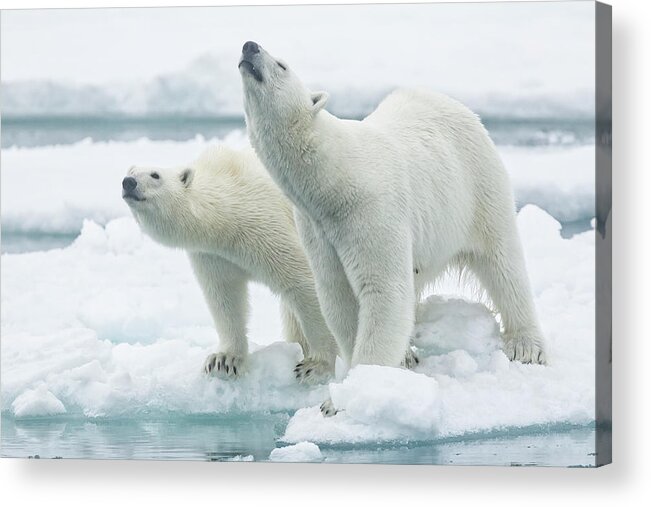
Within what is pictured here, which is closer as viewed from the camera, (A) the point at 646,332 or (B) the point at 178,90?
A: (A) the point at 646,332

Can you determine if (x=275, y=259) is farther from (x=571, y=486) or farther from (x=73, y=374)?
(x=571, y=486)

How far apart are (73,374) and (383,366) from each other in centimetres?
166

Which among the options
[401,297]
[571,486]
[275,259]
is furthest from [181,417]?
[571,486]

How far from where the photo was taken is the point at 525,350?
6.24m

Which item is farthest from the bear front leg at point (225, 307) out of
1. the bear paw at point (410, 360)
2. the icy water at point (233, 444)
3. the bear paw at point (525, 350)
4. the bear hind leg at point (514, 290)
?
the bear paw at point (525, 350)

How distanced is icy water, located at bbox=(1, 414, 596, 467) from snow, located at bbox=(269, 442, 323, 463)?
33mm

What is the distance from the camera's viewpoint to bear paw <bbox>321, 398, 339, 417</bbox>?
595 cm

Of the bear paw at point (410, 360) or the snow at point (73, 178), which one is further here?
the snow at point (73, 178)

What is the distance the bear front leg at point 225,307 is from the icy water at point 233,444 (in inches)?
9.9

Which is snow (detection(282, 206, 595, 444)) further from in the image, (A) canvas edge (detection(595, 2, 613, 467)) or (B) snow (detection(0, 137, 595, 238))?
(B) snow (detection(0, 137, 595, 238))

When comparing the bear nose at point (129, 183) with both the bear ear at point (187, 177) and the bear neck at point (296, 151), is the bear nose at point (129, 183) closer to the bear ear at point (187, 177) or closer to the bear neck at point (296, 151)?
the bear ear at point (187, 177)

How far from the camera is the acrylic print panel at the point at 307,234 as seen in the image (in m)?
5.79

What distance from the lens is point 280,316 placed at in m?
6.72

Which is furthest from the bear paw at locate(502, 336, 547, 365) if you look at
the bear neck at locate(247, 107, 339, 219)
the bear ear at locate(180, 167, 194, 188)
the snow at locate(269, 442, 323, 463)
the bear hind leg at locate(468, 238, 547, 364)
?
the bear ear at locate(180, 167, 194, 188)
